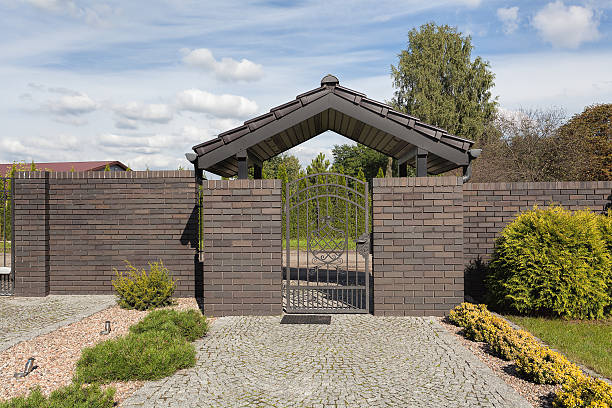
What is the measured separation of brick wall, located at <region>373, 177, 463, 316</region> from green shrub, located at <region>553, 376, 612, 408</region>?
3.28 metres

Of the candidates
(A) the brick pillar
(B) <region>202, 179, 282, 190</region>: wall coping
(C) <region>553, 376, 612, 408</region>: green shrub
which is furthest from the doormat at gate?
(A) the brick pillar

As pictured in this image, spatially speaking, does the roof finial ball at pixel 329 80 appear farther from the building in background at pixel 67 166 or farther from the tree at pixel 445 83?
the building in background at pixel 67 166

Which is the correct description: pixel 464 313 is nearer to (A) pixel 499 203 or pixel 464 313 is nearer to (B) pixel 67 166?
(A) pixel 499 203

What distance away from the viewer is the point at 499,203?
757cm

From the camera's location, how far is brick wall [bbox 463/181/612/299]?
295 inches

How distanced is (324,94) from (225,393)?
4.75m

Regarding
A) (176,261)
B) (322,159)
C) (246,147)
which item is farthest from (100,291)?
(322,159)

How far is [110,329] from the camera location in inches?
232

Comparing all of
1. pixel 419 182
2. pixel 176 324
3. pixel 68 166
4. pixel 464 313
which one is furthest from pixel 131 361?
pixel 68 166

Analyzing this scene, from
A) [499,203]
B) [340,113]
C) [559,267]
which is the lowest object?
[559,267]

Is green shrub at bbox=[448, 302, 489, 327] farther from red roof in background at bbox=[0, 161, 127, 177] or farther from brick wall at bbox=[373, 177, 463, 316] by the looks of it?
red roof in background at bbox=[0, 161, 127, 177]

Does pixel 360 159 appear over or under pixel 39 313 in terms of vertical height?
over

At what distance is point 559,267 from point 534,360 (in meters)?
2.71

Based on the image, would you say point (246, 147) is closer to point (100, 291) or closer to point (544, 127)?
point (100, 291)
